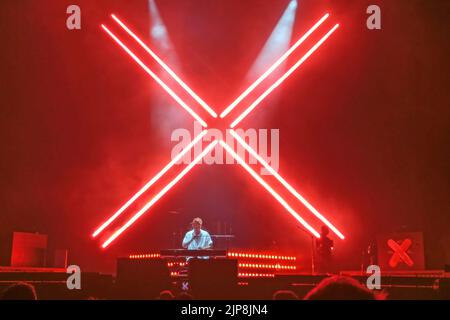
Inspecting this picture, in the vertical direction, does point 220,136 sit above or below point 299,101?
below

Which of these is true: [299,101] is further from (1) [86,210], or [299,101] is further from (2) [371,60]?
(1) [86,210]

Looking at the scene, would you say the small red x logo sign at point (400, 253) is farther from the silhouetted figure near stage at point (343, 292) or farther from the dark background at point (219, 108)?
the silhouetted figure near stage at point (343, 292)

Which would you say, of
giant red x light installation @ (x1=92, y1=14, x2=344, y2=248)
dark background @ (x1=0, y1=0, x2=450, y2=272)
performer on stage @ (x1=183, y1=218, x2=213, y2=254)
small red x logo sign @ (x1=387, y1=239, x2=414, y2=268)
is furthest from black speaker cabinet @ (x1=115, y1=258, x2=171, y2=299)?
small red x logo sign @ (x1=387, y1=239, x2=414, y2=268)

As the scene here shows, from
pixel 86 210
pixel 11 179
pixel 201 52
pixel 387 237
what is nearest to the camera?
pixel 387 237

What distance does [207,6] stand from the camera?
38.4 ft

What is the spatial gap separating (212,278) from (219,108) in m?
6.11

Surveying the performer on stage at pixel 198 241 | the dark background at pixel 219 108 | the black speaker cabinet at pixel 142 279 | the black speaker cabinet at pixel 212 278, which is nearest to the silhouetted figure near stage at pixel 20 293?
the black speaker cabinet at pixel 212 278

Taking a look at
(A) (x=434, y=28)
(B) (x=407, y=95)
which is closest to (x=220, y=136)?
(B) (x=407, y=95)

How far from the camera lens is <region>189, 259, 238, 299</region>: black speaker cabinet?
6.12 m

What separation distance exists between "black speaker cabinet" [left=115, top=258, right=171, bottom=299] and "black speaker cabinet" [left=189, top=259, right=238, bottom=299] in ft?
1.37

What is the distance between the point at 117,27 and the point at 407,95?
6477 millimetres

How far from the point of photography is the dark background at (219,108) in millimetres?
10531

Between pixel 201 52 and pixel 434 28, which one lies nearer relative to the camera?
pixel 434 28

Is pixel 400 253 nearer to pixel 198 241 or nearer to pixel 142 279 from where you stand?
pixel 198 241
